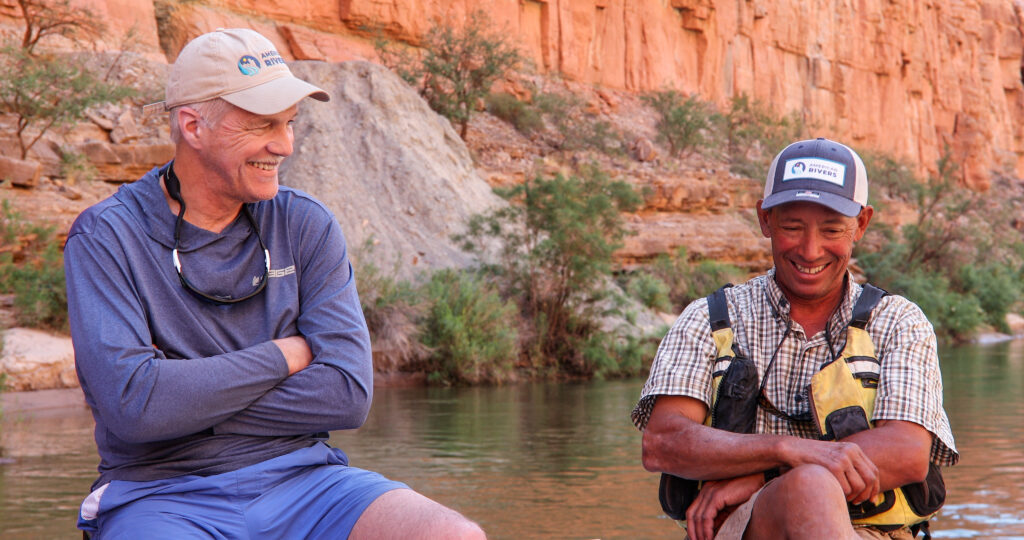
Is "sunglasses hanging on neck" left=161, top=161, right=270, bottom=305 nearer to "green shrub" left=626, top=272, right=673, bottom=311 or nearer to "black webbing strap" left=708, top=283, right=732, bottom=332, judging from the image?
"black webbing strap" left=708, top=283, right=732, bottom=332

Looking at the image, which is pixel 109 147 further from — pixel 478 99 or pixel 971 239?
pixel 971 239

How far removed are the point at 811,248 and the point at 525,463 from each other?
6353 mm

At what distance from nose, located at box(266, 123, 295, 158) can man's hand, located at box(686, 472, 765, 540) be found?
4.88ft

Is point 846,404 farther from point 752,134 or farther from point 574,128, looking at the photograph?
point 752,134

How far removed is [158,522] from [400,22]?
32821 millimetres

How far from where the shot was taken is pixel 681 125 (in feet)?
120

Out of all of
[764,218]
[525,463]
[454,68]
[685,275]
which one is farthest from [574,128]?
[764,218]

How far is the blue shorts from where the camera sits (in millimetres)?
2623

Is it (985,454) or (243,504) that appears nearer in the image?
(243,504)

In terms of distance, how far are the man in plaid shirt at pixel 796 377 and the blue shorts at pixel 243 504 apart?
2.94ft

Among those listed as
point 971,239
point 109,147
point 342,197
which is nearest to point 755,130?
point 971,239

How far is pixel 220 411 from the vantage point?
270cm

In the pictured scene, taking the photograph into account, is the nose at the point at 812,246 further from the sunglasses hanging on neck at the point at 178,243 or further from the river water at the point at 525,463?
the river water at the point at 525,463

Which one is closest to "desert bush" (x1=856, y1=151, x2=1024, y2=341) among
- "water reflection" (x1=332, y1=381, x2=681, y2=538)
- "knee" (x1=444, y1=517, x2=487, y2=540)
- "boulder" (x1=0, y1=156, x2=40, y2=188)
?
"water reflection" (x1=332, y1=381, x2=681, y2=538)
